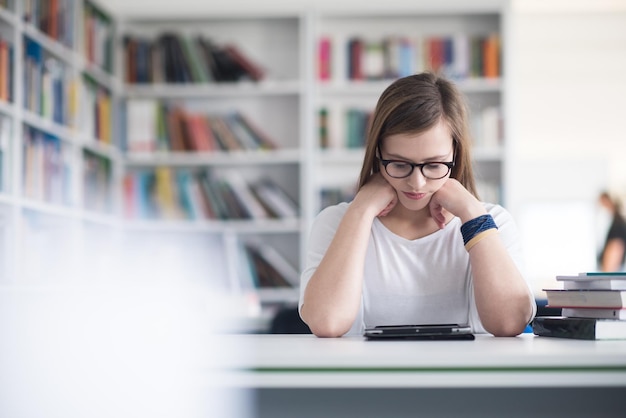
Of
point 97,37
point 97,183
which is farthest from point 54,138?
point 97,37

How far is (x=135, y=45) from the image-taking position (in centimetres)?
444

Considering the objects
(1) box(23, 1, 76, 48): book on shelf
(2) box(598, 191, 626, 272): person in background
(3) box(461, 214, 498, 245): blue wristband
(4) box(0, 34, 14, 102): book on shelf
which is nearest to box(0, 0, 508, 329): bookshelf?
(1) box(23, 1, 76, 48): book on shelf

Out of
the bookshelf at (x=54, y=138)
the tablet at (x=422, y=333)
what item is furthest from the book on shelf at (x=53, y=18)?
the tablet at (x=422, y=333)

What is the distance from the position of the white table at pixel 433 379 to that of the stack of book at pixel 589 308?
0.18 m

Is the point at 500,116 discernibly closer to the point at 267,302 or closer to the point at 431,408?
the point at 267,302

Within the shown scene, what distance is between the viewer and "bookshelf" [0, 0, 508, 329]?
4.29 meters

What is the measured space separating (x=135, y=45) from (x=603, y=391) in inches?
151

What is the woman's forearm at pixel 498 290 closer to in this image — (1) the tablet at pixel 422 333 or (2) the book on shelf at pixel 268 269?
(1) the tablet at pixel 422 333

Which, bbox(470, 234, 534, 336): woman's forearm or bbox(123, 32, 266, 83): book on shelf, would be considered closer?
bbox(470, 234, 534, 336): woman's forearm

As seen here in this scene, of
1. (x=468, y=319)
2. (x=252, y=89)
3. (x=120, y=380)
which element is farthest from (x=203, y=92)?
(x=120, y=380)

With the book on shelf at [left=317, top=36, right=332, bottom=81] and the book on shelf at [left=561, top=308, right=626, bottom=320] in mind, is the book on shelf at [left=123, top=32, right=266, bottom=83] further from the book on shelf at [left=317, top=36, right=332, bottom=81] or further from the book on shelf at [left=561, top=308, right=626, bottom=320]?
the book on shelf at [left=561, top=308, right=626, bottom=320]

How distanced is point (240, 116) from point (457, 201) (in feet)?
9.48

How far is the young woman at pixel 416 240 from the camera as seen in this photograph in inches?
59.8

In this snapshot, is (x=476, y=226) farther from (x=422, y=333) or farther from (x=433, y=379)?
(x=433, y=379)
